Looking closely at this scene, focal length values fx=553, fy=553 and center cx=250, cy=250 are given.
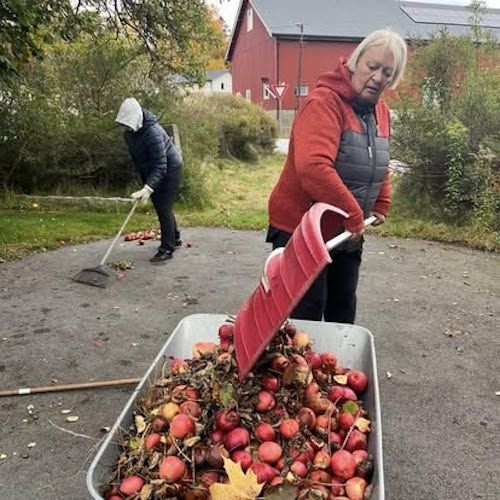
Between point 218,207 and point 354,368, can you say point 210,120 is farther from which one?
point 354,368

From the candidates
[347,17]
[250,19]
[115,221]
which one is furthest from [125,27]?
[250,19]

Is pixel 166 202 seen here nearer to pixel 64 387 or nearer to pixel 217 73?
pixel 64 387

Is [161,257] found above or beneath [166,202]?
beneath

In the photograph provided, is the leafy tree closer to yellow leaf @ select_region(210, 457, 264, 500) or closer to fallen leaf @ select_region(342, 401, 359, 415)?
fallen leaf @ select_region(342, 401, 359, 415)

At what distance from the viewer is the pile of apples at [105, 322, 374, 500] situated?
1569 mm

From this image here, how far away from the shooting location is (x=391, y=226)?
7543 mm

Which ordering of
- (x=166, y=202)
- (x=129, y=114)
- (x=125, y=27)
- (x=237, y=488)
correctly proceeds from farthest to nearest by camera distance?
(x=125, y=27)
(x=166, y=202)
(x=129, y=114)
(x=237, y=488)

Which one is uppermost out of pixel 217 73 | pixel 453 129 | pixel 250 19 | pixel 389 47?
pixel 250 19

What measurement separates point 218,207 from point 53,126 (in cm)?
290

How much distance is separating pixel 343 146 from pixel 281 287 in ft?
3.74

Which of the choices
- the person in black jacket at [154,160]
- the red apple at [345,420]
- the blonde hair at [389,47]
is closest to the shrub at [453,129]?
the person in black jacket at [154,160]

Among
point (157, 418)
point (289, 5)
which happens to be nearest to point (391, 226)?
point (157, 418)

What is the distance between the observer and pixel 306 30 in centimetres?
2950

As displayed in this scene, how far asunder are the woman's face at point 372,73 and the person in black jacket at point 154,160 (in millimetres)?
3330
